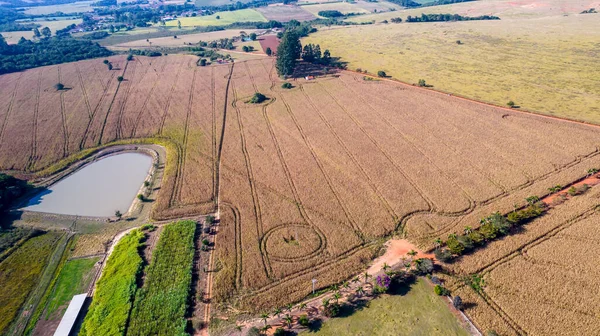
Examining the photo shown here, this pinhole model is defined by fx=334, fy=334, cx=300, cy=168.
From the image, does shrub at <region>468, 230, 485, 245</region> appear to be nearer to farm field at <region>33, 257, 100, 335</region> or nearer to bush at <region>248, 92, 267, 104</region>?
farm field at <region>33, 257, 100, 335</region>

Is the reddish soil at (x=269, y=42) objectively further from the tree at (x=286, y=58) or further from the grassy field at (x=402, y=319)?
the grassy field at (x=402, y=319)

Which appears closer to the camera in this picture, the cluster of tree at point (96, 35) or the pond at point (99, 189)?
the pond at point (99, 189)

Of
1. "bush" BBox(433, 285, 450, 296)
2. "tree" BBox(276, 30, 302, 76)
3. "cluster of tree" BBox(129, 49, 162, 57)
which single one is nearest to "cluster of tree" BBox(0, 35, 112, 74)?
"cluster of tree" BBox(129, 49, 162, 57)

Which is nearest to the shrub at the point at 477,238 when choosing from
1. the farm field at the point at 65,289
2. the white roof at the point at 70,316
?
the white roof at the point at 70,316

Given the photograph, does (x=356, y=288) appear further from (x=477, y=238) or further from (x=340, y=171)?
(x=340, y=171)

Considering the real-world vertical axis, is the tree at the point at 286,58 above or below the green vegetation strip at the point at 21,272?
above

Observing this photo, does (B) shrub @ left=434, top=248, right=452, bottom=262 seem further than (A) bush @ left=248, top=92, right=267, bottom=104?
No

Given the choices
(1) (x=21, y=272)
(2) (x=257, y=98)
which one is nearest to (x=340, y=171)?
(2) (x=257, y=98)

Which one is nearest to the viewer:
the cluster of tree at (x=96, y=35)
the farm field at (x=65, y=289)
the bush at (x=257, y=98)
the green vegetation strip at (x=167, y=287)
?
the green vegetation strip at (x=167, y=287)
